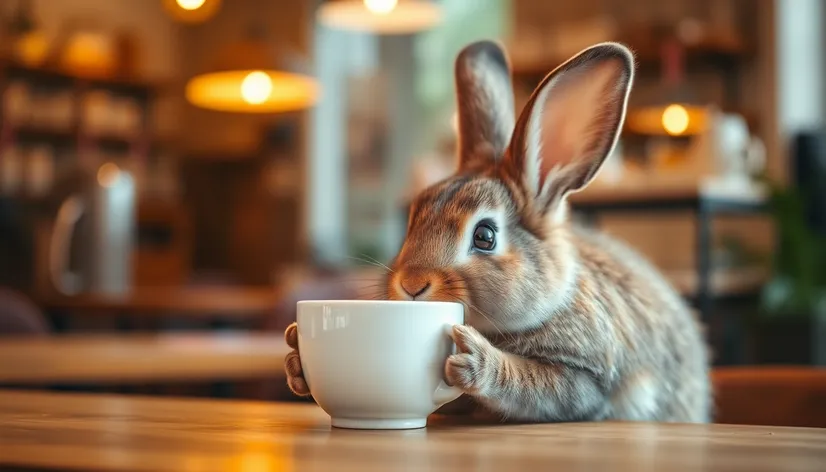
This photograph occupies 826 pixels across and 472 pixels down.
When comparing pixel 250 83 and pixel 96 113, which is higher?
pixel 96 113

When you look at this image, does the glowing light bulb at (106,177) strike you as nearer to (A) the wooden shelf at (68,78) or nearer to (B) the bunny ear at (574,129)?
(A) the wooden shelf at (68,78)

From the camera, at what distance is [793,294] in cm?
468

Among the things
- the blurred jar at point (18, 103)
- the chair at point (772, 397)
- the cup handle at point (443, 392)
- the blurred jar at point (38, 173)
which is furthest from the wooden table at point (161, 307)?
the blurred jar at point (18, 103)

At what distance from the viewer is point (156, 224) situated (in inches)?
349

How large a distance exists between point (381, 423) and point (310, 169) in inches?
321

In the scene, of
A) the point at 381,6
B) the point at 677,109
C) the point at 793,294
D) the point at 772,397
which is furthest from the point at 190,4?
the point at 793,294

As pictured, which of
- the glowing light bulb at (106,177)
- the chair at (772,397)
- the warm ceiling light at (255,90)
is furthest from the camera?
the warm ceiling light at (255,90)

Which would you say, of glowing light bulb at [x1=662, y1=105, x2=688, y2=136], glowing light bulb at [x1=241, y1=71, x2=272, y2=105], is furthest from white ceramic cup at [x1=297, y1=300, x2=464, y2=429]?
glowing light bulb at [x1=241, y1=71, x2=272, y2=105]

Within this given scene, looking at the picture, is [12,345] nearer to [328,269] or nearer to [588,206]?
[588,206]

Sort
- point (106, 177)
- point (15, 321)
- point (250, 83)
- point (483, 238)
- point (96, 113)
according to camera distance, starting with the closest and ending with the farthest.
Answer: point (483, 238), point (15, 321), point (106, 177), point (250, 83), point (96, 113)

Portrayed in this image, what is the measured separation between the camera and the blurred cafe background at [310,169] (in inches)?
110

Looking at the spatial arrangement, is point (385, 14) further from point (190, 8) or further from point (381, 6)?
point (190, 8)

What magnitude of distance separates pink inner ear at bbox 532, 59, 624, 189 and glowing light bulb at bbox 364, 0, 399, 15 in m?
3.39

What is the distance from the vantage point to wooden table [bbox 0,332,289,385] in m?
1.60
